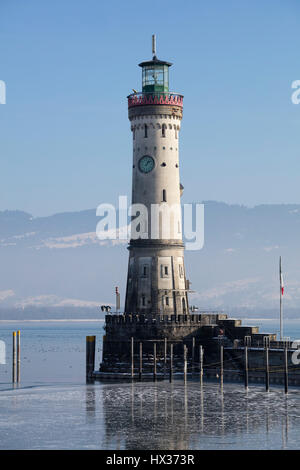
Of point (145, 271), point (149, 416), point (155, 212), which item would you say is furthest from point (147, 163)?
point (149, 416)

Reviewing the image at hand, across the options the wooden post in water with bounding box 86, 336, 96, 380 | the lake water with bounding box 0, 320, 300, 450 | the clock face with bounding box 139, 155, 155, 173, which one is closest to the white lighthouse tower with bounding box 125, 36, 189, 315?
the clock face with bounding box 139, 155, 155, 173

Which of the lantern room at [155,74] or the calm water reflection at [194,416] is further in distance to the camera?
the lantern room at [155,74]

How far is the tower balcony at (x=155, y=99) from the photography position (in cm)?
11219

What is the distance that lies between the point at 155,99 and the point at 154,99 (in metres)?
0.11

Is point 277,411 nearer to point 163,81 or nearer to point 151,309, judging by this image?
point 151,309

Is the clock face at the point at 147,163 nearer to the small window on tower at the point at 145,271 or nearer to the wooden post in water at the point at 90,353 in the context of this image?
the small window on tower at the point at 145,271

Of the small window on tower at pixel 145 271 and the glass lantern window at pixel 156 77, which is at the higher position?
the glass lantern window at pixel 156 77

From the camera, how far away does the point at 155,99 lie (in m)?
112

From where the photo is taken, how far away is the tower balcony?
11219cm

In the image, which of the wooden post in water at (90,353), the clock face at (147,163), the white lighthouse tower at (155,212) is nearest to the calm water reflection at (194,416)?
the wooden post in water at (90,353)

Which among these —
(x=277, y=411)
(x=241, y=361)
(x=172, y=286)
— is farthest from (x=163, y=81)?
(x=277, y=411)

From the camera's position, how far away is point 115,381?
106 metres
